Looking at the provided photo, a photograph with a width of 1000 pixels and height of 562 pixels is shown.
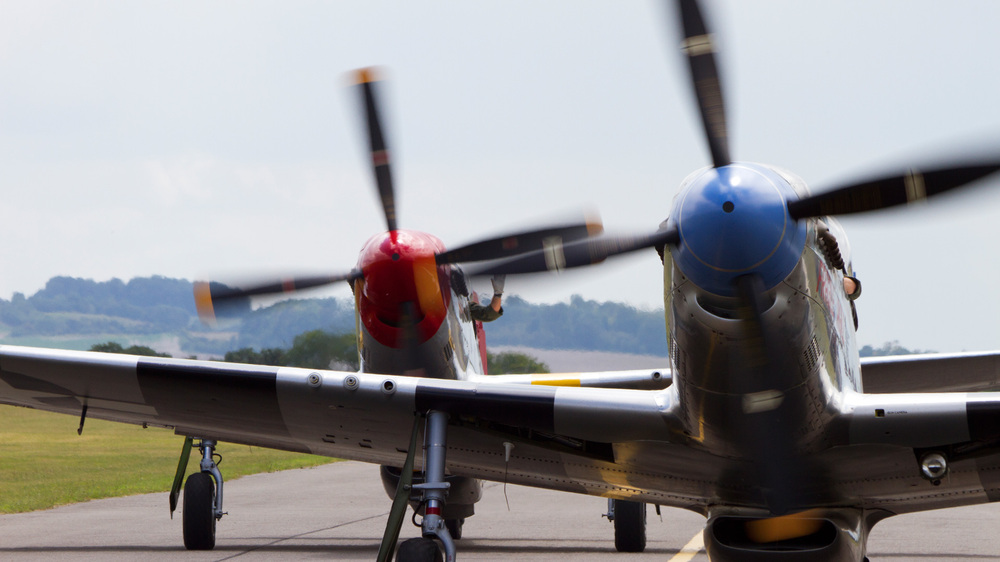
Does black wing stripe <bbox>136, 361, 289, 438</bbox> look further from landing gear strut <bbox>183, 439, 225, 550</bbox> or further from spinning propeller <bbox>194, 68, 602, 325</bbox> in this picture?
spinning propeller <bbox>194, 68, 602, 325</bbox>

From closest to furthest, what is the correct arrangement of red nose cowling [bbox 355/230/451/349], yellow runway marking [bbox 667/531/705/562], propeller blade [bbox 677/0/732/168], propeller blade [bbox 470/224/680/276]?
propeller blade [bbox 677/0/732/168] < propeller blade [bbox 470/224/680/276] < yellow runway marking [bbox 667/531/705/562] < red nose cowling [bbox 355/230/451/349]

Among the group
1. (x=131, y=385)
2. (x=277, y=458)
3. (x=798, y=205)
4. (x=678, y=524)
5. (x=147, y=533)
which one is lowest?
(x=277, y=458)

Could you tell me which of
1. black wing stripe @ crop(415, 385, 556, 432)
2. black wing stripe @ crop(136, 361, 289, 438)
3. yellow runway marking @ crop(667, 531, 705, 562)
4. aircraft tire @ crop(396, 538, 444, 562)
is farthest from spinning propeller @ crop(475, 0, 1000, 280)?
yellow runway marking @ crop(667, 531, 705, 562)

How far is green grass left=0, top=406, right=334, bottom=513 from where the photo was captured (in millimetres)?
18625

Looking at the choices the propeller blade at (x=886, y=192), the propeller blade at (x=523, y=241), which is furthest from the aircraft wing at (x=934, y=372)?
the propeller blade at (x=886, y=192)

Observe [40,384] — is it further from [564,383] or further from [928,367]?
[928,367]

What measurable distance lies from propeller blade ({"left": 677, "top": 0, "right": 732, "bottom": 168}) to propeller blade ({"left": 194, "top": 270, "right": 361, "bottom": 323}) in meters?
6.08

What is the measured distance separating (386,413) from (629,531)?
149 inches

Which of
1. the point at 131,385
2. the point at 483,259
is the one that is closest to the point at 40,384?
the point at 131,385

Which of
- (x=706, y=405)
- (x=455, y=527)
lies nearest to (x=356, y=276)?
(x=455, y=527)

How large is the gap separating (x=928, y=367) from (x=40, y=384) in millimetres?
8704

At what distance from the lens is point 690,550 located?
10.8 m

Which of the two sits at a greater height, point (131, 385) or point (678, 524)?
point (131, 385)

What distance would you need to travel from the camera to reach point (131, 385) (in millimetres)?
8312
